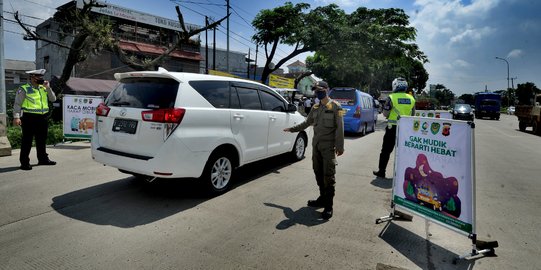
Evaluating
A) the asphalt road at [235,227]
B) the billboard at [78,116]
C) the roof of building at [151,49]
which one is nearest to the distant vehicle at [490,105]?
the roof of building at [151,49]

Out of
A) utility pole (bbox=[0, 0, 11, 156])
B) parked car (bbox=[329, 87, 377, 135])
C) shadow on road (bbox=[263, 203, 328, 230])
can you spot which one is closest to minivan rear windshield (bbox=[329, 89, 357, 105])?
parked car (bbox=[329, 87, 377, 135])

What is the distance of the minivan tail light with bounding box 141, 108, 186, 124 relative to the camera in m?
4.13

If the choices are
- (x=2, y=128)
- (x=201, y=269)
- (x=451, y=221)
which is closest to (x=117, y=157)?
(x=201, y=269)

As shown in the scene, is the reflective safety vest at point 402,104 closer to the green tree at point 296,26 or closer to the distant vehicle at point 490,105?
the green tree at point 296,26

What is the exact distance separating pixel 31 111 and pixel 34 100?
0.74 ft

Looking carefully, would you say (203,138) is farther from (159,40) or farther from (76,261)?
(159,40)

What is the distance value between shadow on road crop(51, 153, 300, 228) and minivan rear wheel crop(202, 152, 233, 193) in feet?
0.50

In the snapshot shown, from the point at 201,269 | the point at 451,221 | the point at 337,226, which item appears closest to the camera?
the point at 201,269

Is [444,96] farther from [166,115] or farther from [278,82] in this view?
[166,115]

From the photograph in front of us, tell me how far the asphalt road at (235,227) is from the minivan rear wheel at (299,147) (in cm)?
124

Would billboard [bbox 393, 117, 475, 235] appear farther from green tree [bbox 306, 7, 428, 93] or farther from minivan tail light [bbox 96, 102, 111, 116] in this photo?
green tree [bbox 306, 7, 428, 93]

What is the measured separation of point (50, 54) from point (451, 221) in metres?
39.1

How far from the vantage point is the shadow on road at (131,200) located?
403 cm

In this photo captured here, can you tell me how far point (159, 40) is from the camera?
1325 inches
